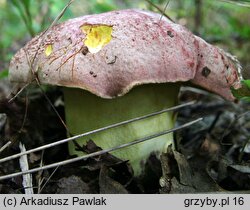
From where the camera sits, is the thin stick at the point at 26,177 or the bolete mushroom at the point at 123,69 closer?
the bolete mushroom at the point at 123,69

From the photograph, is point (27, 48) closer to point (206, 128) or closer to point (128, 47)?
point (128, 47)

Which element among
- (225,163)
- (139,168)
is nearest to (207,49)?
(225,163)

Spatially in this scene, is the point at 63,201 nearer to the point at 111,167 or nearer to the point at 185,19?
the point at 111,167

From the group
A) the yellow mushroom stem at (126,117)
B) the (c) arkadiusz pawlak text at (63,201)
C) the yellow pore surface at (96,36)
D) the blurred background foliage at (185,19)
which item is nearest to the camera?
the (c) arkadiusz pawlak text at (63,201)

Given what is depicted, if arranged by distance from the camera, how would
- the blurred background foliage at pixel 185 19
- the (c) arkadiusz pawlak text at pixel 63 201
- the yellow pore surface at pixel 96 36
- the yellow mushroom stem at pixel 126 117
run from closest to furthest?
the (c) arkadiusz pawlak text at pixel 63 201 < the yellow pore surface at pixel 96 36 < the yellow mushroom stem at pixel 126 117 < the blurred background foliage at pixel 185 19

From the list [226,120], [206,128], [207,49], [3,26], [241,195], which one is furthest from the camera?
[3,26]

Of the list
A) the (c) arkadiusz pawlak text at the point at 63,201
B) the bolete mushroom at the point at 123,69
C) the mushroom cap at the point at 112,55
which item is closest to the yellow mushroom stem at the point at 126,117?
the bolete mushroom at the point at 123,69

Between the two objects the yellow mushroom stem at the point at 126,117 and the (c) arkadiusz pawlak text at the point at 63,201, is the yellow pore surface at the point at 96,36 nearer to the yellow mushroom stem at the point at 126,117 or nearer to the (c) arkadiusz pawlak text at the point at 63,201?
the yellow mushroom stem at the point at 126,117
